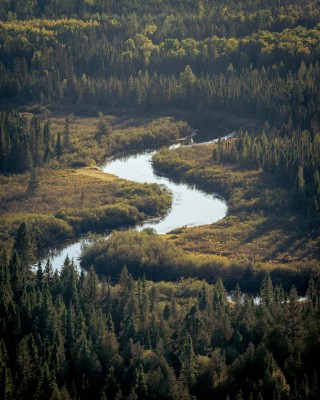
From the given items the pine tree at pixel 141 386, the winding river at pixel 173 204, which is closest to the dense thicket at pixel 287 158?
the winding river at pixel 173 204

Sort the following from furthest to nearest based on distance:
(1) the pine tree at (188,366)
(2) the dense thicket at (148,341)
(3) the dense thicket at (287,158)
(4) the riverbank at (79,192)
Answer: (3) the dense thicket at (287,158), (4) the riverbank at (79,192), (1) the pine tree at (188,366), (2) the dense thicket at (148,341)

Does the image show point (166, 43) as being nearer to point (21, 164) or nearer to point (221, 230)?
point (21, 164)

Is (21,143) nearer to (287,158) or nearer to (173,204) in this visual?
(173,204)

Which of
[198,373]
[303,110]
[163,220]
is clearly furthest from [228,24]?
[198,373]

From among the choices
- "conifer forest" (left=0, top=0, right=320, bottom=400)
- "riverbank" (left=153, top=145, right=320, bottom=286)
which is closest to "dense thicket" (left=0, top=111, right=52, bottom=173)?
"conifer forest" (left=0, top=0, right=320, bottom=400)

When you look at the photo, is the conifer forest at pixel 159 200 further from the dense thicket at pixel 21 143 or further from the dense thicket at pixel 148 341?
the dense thicket at pixel 21 143

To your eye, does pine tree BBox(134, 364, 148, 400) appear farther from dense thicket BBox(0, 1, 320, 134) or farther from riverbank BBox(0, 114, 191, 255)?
dense thicket BBox(0, 1, 320, 134)
